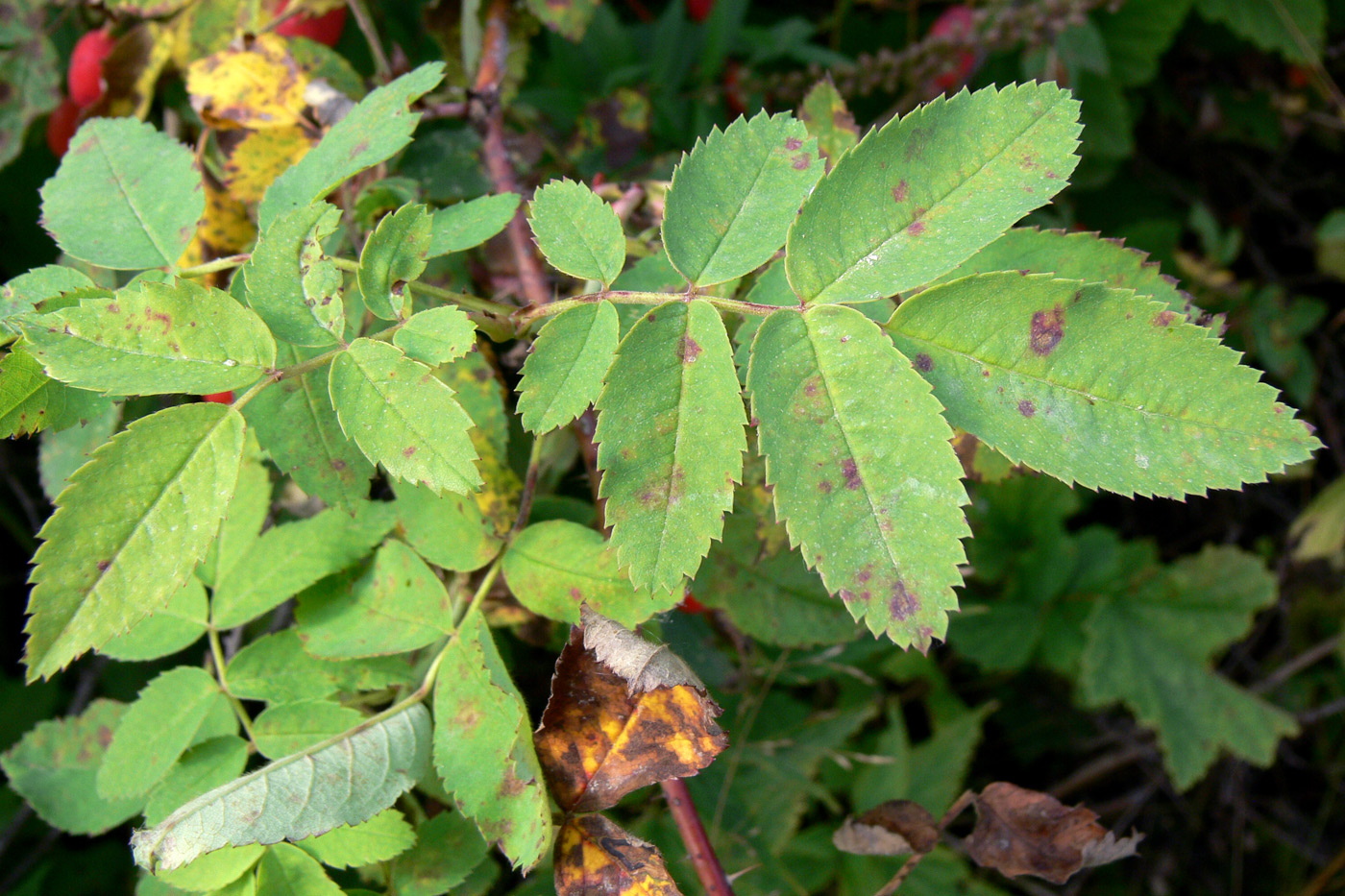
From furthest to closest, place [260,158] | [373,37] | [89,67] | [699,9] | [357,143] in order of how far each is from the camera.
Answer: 1. [699,9]
2. [89,67]
3. [373,37]
4. [260,158]
5. [357,143]

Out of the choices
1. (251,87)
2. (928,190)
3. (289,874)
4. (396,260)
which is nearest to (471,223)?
(396,260)

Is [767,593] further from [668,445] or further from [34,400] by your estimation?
[34,400]

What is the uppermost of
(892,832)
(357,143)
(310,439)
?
(357,143)

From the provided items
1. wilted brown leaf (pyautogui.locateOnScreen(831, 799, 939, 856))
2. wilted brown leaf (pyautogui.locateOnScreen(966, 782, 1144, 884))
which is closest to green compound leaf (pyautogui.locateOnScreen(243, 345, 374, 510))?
wilted brown leaf (pyautogui.locateOnScreen(831, 799, 939, 856))

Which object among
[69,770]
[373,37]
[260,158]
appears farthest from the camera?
[373,37]

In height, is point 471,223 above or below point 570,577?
above

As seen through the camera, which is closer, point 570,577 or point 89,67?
point 570,577

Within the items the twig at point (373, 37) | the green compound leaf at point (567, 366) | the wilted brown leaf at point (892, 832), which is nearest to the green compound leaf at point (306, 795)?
the green compound leaf at point (567, 366)

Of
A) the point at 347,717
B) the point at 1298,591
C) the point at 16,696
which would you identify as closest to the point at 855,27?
the point at 1298,591
